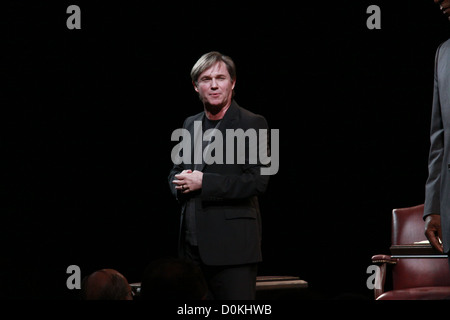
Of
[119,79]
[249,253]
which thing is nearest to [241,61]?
[119,79]

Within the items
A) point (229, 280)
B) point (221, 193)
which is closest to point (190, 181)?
point (221, 193)

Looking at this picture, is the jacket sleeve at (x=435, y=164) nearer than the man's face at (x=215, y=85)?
Yes

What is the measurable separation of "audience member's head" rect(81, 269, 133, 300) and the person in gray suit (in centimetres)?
98

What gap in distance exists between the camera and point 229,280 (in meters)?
2.28

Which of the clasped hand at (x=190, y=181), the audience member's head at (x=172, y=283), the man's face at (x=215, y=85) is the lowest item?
the audience member's head at (x=172, y=283)

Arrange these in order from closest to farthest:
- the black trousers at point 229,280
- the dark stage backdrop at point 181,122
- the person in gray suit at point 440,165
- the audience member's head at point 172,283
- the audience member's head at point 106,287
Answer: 1. the audience member's head at point 172,283
2. the person in gray suit at point 440,165
3. the audience member's head at point 106,287
4. the black trousers at point 229,280
5. the dark stage backdrop at point 181,122

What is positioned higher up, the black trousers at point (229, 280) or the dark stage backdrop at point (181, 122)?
the dark stage backdrop at point (181, 122)

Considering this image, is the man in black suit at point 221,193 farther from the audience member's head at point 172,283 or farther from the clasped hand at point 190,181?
the audience member's head at point 172,283

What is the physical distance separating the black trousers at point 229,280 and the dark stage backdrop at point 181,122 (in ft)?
5.81

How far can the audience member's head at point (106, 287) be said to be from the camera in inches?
77.0

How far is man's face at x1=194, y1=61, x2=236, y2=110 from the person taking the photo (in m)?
2.49

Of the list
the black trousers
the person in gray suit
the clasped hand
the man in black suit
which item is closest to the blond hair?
the man in black suit

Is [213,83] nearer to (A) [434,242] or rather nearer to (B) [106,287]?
(B) [106,287]

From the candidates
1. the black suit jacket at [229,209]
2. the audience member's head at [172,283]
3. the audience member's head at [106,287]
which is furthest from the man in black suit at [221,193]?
the audience member's head at [172,283]
